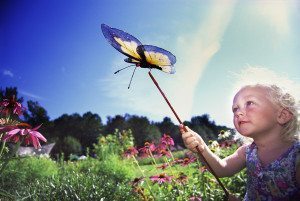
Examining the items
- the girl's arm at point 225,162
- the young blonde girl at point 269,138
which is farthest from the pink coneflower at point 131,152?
the young blonde girl at point 269,138

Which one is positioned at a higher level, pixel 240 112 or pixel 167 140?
pixel 167 140

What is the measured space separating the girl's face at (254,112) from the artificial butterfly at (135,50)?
81cm

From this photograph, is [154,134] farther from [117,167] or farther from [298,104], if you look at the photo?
[298,104]

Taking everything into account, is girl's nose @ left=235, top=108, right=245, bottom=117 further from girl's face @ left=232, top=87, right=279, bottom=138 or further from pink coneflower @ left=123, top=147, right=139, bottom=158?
pink coneflower @ left=123, top=147, right=139, bottom=158

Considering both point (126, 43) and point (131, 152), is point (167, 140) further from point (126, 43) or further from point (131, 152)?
point (126, 43)

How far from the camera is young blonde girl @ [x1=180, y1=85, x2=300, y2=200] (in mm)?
1971

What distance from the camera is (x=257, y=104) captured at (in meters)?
2.07

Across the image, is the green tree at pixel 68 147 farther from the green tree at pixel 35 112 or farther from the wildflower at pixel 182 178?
A: the wildflower at pixel 182 178

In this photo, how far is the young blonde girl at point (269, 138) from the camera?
6.47 feet

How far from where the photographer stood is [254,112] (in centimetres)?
205

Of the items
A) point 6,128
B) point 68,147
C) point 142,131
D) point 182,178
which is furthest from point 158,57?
point 142,131

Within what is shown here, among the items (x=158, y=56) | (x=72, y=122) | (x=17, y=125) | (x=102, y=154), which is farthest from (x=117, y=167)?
(x=72, y=122)

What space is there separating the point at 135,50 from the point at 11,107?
1583 millimetres

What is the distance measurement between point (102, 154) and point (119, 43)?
11000mm
